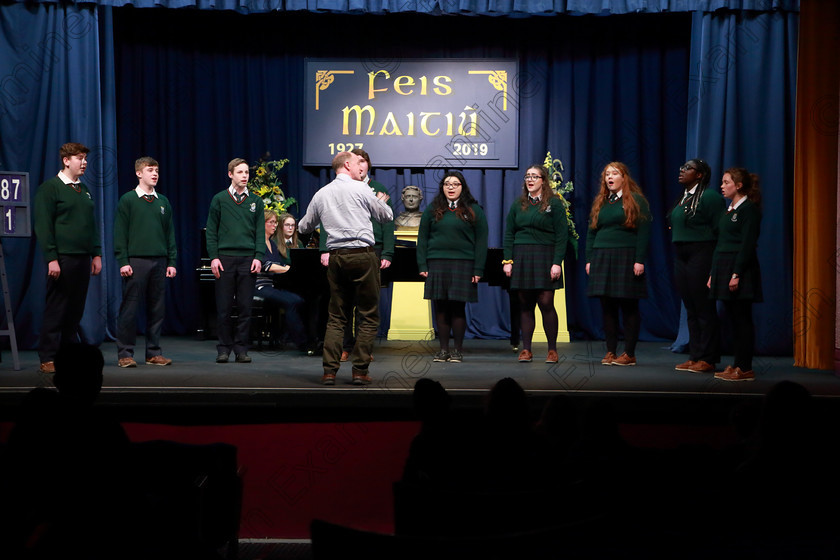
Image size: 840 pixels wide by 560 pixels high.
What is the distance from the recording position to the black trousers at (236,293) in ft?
19.4

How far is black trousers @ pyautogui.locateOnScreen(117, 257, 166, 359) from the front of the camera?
5.82m

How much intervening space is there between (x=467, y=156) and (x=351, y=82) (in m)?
1.41

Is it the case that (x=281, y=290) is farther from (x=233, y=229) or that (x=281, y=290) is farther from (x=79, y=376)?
(x=79, y=376)

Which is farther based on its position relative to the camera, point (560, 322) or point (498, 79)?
point (498, 79)

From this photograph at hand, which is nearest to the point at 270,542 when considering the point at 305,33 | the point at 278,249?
the point at 278,249

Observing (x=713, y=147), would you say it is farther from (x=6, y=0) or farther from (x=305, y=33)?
(x=6, y=0)

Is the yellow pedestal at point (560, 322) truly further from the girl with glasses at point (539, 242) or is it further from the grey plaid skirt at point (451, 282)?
the grey plaid skirt at point (451, 282)

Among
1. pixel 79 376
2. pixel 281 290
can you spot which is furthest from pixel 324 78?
pixel 79 376

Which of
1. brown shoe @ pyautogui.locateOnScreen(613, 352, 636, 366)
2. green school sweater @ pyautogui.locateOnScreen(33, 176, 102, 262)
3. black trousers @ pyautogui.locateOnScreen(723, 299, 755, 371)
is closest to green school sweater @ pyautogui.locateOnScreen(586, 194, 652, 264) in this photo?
brown shoe @ pyautogui.locateOnScreen(613, 352, 636, 366)

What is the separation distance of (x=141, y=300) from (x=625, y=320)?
334 cm

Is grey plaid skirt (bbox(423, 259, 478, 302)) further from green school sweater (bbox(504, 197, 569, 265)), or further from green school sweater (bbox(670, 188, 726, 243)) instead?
green school sweater (bbox(670, 188, 726, 243))

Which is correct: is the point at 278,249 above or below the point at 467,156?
below

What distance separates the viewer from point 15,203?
587 cm

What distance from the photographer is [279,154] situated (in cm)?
906
